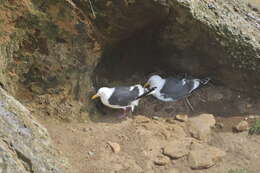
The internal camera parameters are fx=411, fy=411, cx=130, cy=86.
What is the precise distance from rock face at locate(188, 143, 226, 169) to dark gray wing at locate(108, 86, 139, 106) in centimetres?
109

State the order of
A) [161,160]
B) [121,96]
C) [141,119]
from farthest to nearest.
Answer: [121,96] → [141,119] → [161,160]

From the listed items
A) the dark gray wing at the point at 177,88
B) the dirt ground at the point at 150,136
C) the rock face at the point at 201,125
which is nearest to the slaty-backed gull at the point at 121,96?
the dirt ground at the point at 150,136

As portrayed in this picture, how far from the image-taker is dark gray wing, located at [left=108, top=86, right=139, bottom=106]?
16.7 ft

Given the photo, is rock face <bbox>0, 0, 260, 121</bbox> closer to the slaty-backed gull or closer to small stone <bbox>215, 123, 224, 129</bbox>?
the slaty-backed gull

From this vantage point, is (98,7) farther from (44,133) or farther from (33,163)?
(33,163)

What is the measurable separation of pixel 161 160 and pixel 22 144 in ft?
5.68

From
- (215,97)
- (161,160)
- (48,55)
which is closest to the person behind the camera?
(161,160)

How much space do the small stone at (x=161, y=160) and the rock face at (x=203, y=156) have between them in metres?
0.24

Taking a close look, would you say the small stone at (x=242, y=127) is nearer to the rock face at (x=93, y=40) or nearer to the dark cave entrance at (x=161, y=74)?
the dark cave entrance at (x=161, y=74)

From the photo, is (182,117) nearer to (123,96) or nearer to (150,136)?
(150,136)

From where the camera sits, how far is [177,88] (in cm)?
543

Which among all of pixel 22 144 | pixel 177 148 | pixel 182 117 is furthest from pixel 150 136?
pixel 22 144

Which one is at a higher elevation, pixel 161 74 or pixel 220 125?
pixel 161 74

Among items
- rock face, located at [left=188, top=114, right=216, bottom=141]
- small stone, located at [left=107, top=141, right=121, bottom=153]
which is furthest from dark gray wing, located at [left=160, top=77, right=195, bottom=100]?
small stone, located at [left=107, top=141, right=121, bottom=153]
